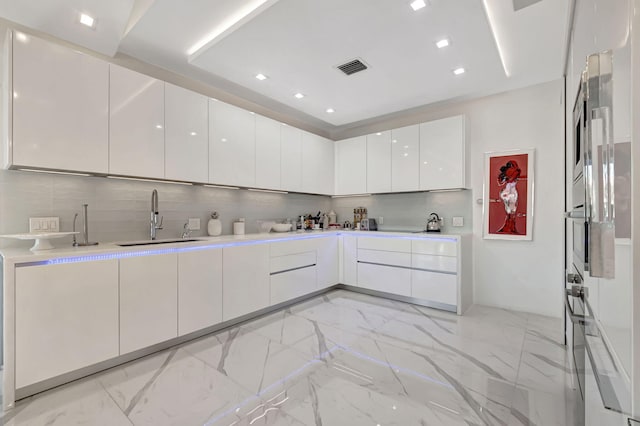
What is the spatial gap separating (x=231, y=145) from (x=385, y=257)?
247 cm

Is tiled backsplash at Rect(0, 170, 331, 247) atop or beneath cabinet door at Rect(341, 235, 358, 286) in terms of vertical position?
atop

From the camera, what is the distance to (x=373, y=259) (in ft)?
13.0

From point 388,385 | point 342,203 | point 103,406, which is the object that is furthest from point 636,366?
point 342,203

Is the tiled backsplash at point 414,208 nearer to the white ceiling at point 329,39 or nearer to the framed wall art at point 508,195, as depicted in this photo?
the framed wall art at point 508,195

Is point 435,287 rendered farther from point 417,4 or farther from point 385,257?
point 417,4

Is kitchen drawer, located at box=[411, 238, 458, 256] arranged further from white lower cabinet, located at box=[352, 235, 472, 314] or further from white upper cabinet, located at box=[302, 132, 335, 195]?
white upper cabinet, located at box=[302, 132, 335, 195]

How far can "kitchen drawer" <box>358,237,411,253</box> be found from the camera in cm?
364

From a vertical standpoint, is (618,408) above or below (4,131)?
below

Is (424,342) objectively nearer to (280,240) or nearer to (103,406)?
(280,240)

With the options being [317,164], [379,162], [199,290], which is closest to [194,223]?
[199,290]

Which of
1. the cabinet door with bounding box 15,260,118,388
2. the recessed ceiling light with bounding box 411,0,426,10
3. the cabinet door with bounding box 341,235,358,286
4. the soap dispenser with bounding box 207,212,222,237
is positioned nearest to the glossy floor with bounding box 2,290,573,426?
the cabinet door with bounding box 15,260,118,388

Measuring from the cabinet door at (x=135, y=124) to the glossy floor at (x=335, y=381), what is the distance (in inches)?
65.1

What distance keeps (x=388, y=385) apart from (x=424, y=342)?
0.81 metres

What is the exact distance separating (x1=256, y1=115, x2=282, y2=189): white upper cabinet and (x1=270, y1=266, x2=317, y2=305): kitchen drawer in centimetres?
119
